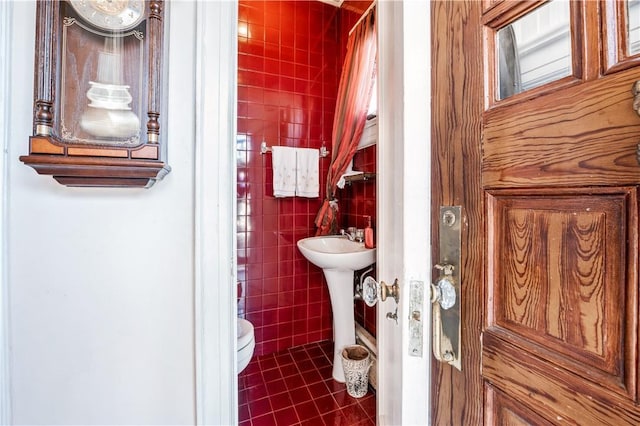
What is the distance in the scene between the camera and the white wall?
67cm

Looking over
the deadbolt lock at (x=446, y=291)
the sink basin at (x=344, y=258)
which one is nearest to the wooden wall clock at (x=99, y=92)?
the deadbolt lock at (x=446, y=291)

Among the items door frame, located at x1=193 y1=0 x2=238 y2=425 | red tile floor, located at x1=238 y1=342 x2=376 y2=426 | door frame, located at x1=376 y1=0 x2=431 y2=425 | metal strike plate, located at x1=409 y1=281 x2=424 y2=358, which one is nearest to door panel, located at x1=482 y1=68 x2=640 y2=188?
door frame, located at x1=376 y1=0 x2=431 y2=425

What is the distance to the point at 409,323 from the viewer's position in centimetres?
53

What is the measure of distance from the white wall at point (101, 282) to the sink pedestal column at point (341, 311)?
108cm

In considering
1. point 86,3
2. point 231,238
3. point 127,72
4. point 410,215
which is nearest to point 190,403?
point 231,238

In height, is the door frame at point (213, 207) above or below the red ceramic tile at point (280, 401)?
above

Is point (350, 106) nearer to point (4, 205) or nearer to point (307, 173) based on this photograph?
point (307, 173)

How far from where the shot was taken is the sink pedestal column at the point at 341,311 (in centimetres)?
176

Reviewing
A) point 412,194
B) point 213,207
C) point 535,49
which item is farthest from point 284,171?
point 535,49

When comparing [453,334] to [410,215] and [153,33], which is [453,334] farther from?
[153,33]

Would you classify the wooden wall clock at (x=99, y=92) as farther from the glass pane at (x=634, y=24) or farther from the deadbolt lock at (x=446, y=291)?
the glass pane at (x=634, y=24)

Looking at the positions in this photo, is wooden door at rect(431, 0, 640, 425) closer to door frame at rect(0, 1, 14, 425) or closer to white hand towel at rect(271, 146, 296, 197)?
door frame at rect(0, 1, 14, 425)

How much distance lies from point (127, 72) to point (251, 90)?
1.42 metres

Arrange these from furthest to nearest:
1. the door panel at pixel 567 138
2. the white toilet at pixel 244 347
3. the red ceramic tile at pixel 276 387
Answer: the red ceramic tile at pixel 276 387 < the white toilet at pixel 244 347 < the door panel at pixel 567 138
